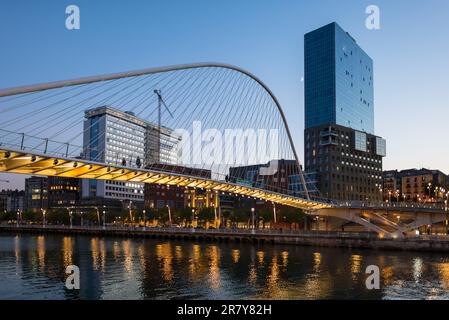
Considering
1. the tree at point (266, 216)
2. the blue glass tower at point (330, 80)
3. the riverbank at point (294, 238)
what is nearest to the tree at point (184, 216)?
the riverbank at point (294, 238)

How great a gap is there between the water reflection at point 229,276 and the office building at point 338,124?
88.7 m

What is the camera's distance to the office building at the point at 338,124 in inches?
6029

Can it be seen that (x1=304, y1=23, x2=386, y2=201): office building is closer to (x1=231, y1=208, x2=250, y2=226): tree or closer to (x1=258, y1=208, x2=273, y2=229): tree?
(x1=258, y1=208, x2=273, y2=229): tree

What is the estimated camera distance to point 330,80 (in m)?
178

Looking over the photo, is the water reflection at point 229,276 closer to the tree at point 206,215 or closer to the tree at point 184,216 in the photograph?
the tree at point 206,215

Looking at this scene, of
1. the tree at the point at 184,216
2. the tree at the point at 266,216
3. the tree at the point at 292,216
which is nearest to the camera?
the tree at the point at 292,216

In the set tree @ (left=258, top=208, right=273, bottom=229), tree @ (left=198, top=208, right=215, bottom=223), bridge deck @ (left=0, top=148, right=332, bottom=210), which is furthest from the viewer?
tree @ (left=198, top=208, right=215, bottom=223)

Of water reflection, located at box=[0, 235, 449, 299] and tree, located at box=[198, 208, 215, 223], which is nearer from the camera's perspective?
water reflection, located at box=[0, 235, 449, 299]

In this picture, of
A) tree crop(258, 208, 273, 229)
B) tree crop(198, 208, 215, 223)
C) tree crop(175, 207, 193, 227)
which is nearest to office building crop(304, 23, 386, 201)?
tree crop(258, 208, 273, 229)

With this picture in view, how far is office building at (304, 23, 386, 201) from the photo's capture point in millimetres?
153125
